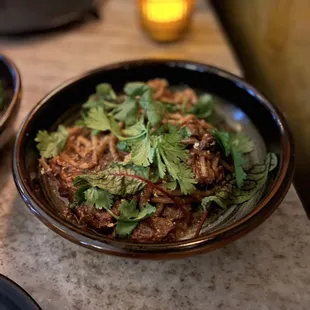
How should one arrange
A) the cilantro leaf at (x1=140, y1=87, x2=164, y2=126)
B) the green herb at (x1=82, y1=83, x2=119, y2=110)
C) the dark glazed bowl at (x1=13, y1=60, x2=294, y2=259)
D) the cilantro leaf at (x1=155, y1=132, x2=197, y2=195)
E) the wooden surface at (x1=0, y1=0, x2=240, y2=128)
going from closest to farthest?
1. the dark glazed bowl at (x1=13, y1=60, x2=294, y2=259)
2. the cilantro leaf at (x1=155, y1=132, x2=197, y2=195)
3. the cilantro leaf at (x1=140, y1=87, x2=164, y2=126)
4. the green herb at (x1=82, y1=83, x2=119, y2=110)
5. the wooden surface at (x1=0, y1=0, x2=240, y2=128)

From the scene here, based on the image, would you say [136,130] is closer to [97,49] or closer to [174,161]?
[174,161]

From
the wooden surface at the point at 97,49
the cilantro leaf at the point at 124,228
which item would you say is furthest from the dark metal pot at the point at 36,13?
the cilantro leaf at the point at 124,228

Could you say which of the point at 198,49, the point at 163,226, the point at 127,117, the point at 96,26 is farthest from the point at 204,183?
the point at 96,26

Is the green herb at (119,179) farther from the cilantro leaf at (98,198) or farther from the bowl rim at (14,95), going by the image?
the bowl rim at (14,95)

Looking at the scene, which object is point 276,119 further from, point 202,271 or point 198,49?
point 198,49

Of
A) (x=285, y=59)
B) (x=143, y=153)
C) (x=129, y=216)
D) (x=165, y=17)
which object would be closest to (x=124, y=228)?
(x=129, y=216)

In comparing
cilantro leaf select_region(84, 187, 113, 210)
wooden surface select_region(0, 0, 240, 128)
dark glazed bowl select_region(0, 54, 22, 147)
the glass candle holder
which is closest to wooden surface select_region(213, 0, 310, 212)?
wooden surface select_region(0, 0, 240, 128)

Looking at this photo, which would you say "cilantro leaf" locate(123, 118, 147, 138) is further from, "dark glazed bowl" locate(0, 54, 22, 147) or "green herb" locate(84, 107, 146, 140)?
"dark glazed bowl" locate(0, 54, 22, 147)
